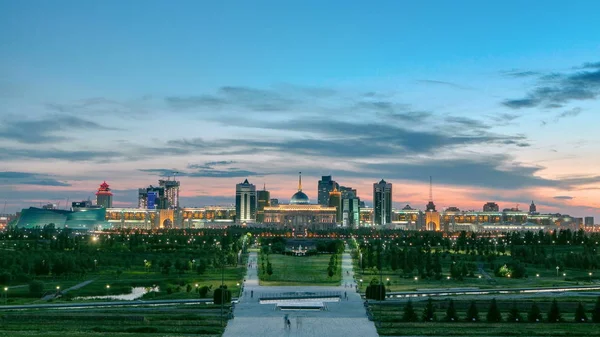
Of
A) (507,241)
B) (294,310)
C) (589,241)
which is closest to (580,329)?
(294,310)

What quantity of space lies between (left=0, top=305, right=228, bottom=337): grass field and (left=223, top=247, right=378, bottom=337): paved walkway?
1760 mm

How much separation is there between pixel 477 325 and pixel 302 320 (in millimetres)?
11540

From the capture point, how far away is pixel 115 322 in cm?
5606

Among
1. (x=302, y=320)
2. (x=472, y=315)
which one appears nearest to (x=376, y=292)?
(x=472, y=315)

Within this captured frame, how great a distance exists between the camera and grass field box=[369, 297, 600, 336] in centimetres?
5178

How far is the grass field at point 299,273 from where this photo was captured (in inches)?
3439

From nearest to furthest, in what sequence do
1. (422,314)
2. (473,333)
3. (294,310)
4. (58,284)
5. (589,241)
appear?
1. (473,333)
2. (422,314)
3. (294,310)
4. (58,284)
5. (589,241)

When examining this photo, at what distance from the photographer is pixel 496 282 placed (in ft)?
292

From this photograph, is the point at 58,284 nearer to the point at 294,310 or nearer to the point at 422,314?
the point at 294,310

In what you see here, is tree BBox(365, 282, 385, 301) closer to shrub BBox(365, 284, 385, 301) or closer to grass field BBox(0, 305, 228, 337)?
shrub BBox(365, 284, 385, 301)

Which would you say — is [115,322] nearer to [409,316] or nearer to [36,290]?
[409,316]

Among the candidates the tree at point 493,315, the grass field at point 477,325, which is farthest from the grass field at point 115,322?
the tree at point 493,315

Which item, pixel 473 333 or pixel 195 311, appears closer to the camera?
pixel 473 333

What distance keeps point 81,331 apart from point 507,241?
13195cm
